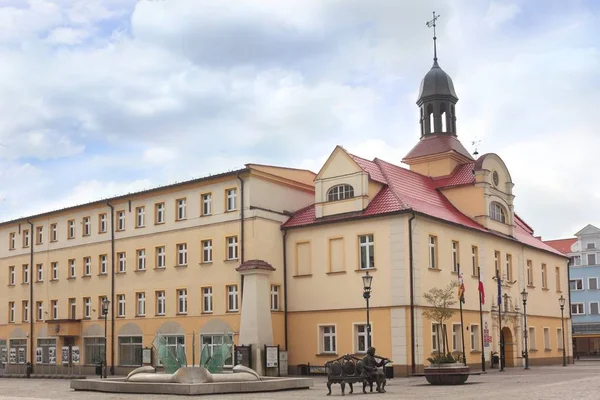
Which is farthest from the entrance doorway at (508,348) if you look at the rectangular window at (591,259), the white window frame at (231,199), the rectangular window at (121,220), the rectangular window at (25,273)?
the rectangular window at (591,259)

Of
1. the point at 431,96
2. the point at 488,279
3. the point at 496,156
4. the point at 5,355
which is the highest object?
the point at 431,96

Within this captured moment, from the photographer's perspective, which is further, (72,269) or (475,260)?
(72,269)

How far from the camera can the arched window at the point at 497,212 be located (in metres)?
47.8

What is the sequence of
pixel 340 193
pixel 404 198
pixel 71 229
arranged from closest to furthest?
pixel 404 198, pixel 340 193, pixel 71 229

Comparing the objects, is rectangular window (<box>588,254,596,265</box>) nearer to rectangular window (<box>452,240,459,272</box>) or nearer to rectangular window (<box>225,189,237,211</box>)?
rectangular window (<box>452,240,459,272</box>)

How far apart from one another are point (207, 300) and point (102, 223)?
11.1 meters

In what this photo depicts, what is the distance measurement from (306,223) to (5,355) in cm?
2737

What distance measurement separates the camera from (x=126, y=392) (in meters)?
27.4

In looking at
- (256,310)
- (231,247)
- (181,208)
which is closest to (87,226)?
(181,208)

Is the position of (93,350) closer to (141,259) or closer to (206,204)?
(141,259)

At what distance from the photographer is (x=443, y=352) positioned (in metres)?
35.2

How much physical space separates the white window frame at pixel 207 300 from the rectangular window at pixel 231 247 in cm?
232

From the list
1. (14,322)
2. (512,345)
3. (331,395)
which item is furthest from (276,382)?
(14,322)

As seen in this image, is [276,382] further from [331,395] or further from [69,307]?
[69,307]
